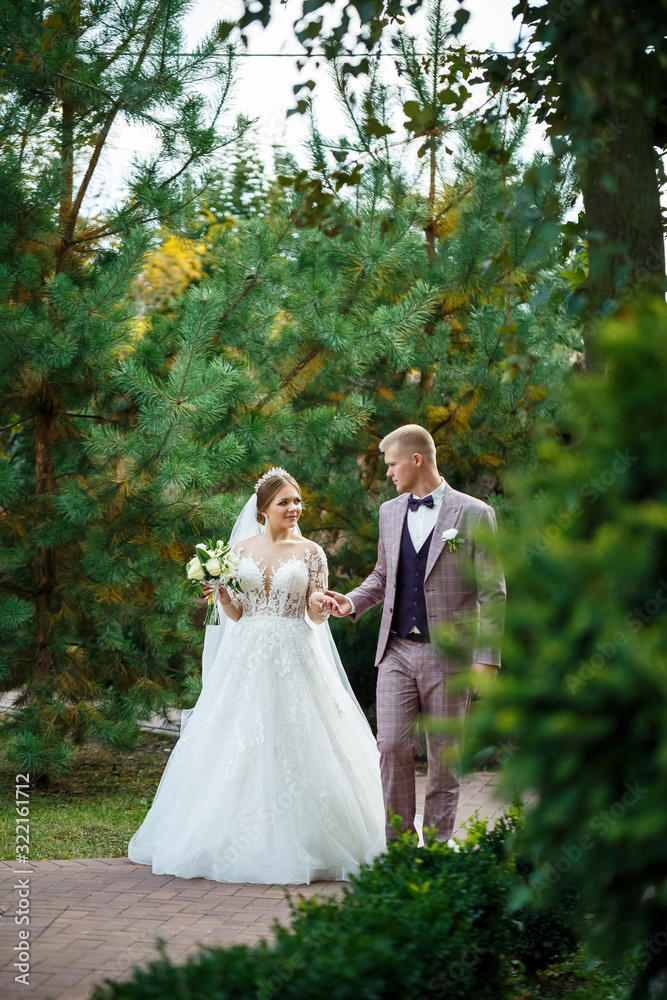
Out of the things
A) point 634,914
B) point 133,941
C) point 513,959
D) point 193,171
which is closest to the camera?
point 634,914

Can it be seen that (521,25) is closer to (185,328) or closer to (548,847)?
(548,847)

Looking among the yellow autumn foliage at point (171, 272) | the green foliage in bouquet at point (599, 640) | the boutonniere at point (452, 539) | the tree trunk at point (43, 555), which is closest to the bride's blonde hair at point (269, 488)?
the boutonniere at point (452, 539)

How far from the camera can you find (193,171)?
707cm

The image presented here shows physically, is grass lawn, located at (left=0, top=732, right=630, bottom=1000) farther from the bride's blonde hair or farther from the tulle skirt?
the bride's blonde hair

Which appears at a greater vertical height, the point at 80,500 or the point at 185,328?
the point at 185,328

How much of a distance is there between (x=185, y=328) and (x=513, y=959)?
4408mm

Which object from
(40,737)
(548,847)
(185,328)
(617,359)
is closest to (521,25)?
(617,359)

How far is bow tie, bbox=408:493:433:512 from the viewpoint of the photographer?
5277 mm

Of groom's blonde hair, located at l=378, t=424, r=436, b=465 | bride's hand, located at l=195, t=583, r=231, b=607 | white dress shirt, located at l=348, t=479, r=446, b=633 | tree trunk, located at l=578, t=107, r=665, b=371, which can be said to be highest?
tree trunk, located at l=578, t=107, r=665, b=371

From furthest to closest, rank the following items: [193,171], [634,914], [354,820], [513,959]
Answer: [193,171] < [354,820] < [513,959] < [634,914]
